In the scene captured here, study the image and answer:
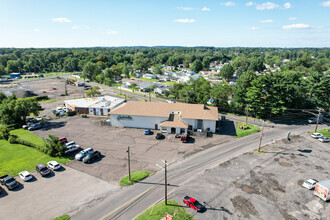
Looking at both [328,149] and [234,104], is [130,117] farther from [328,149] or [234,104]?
[328,149]

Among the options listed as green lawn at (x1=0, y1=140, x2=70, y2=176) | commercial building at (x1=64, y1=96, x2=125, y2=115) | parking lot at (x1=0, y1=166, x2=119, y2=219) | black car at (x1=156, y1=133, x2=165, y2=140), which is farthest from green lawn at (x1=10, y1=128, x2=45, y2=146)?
black car at (x1=156, y1=133, x2=165, y2=140)

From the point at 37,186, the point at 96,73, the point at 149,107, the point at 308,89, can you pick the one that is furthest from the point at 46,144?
the point at 96,73

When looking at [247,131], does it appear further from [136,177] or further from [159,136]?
[136,177]

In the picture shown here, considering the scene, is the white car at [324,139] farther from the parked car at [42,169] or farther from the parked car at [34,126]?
the parked car at [34,126]

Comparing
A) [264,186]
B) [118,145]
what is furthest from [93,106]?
[264,186]

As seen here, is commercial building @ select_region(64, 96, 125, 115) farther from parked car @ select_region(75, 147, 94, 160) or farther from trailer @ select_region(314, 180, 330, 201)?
trailer @ select_region(314, 180, 330, 201)
